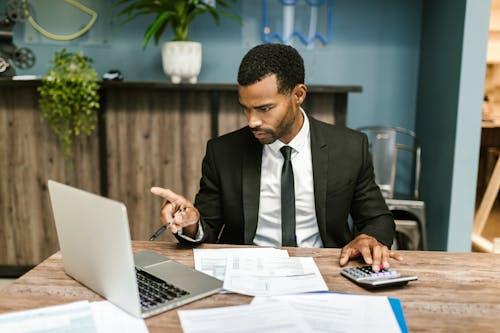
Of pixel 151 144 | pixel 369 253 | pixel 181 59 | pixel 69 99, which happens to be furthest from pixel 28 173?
pixel 369 253

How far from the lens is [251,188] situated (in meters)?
1.65

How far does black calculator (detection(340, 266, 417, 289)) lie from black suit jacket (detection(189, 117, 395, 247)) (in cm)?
46

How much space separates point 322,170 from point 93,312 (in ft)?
3.12

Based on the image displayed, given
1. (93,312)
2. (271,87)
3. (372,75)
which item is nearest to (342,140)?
(271,87)

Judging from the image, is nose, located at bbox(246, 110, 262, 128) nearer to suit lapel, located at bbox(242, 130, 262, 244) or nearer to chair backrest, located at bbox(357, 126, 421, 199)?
suit lapel, located at bbox(242, 130, 262, 244)

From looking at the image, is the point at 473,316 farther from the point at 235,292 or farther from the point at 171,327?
the point at 171,327

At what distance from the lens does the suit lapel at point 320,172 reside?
5.41 ft

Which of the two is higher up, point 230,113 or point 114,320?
point 230,113

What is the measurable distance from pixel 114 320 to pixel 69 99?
2.15 m

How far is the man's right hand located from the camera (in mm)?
1329

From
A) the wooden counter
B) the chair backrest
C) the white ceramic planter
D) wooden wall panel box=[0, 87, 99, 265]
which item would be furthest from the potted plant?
the chair backrest

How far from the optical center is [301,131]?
1.72m

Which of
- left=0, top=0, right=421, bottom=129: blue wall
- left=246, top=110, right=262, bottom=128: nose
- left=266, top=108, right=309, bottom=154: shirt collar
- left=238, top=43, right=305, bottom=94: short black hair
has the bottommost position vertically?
left=266, top=108, right=309, bottom=154: shirt collar

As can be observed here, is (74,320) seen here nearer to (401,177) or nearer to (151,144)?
(151,144)
